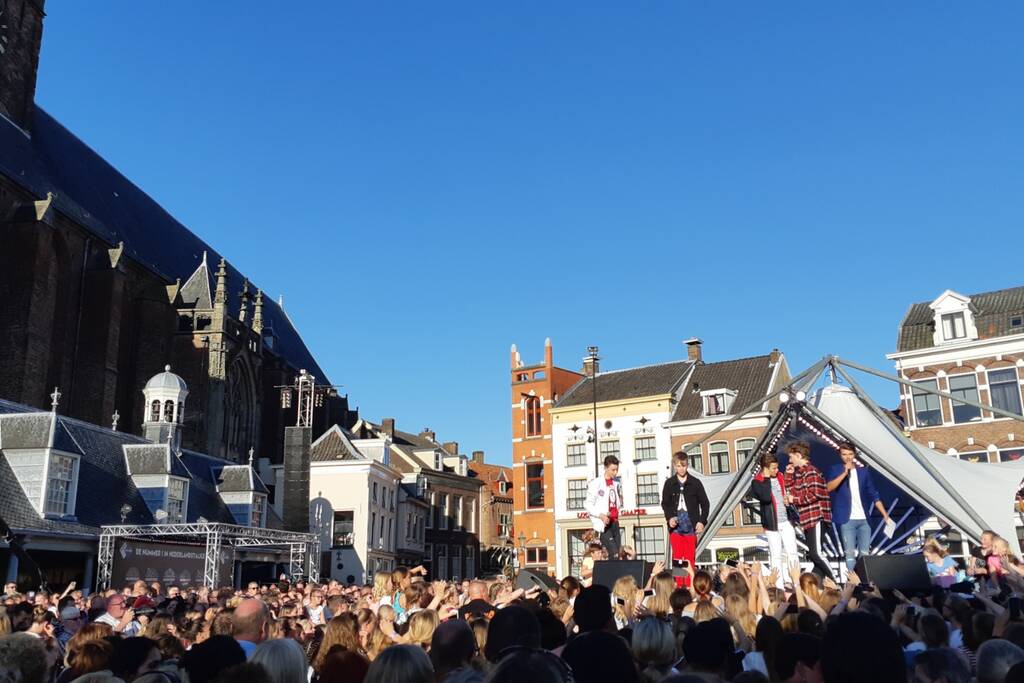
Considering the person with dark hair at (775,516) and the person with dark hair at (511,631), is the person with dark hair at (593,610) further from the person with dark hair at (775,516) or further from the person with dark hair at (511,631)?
the person with dark hair at (775,516)

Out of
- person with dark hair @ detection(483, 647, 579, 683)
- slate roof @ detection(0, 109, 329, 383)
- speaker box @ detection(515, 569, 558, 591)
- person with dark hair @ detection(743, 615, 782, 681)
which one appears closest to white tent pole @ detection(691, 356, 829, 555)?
speaker box @ detection(515, 569, 558, 591)

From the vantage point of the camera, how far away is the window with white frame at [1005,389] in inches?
1146

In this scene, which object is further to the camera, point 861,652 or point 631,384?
point 631,384

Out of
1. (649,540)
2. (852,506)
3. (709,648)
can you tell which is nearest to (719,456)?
(649,540)

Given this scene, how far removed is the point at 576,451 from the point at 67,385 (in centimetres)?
2297

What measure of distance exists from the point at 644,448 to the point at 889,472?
26.9 metres

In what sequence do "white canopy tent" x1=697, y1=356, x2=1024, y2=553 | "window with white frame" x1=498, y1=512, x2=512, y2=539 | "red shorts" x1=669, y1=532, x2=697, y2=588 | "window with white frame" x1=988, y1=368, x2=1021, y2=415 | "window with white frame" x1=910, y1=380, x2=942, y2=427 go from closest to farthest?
"red shorts" x1=669, y1=532, x2=697, y2=588, "white canopy tent" x1=697, y1=356, x2=1024, y2=553, "window with white frame" x1=988, y1=368, x2=1021, y2=415, "window with white frame" x1=910, y1=380, x2=942, y2=427, "window with white frame" x1=498, y1=512, x2=512, y2=539

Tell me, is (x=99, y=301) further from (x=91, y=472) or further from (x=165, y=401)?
(x=91, y=472)

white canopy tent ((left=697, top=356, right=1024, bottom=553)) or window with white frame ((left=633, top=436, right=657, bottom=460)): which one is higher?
window with white frame ((left=633, top=436, right=657, bottom=460))

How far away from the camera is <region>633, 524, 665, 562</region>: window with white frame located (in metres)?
38.2

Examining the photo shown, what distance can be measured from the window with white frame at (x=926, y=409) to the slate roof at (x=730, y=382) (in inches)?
312

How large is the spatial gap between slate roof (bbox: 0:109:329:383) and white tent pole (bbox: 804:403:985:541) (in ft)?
105

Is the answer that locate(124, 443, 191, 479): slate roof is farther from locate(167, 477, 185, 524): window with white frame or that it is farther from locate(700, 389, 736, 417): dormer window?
locate(700, 389, 736, 417): dormer window

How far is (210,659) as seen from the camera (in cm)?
413
